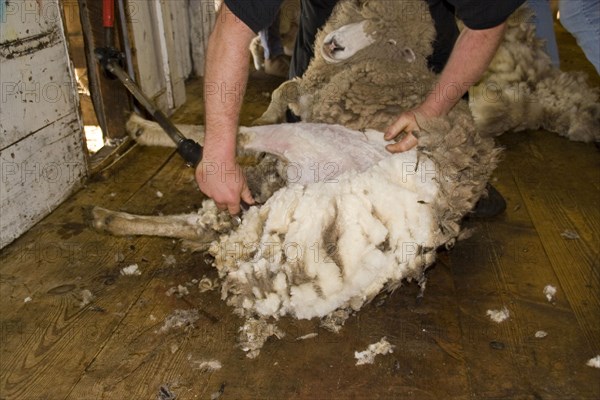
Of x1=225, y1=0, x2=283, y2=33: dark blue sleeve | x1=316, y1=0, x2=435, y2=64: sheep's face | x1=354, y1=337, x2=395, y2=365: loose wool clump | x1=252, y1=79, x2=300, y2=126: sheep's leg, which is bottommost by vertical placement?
x1=354, y1=337, x2=395, y2=365: loose wool clump

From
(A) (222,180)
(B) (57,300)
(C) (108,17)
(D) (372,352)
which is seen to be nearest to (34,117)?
(C) (108,17)

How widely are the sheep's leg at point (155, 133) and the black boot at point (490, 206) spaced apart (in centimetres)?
130

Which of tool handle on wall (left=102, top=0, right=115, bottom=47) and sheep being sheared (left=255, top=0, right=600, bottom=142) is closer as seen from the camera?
sheep being sheared (left=255, top=0, right=600, bottom=142)

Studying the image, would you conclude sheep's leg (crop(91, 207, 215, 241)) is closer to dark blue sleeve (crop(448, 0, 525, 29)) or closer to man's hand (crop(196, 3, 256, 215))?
man's hand (crop(196, 3, 256, 215))

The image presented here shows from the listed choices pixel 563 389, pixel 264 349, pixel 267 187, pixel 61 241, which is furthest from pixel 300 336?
pixel 61 241

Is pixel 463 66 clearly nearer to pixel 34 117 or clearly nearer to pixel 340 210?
pixel 340 210

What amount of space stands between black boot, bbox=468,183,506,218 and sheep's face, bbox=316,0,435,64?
67 cm

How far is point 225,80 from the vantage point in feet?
4.99

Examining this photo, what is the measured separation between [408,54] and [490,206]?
2.53 feet

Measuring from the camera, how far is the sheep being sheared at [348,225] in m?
1.63

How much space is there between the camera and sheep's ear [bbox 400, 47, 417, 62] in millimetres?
2240

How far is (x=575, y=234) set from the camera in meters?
2.26

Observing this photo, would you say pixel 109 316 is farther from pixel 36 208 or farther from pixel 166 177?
pixel 166 177

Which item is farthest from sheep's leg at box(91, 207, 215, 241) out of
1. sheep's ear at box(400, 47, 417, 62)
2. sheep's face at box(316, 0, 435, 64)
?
sheep's ear at box(400, 47, 417, 62)
